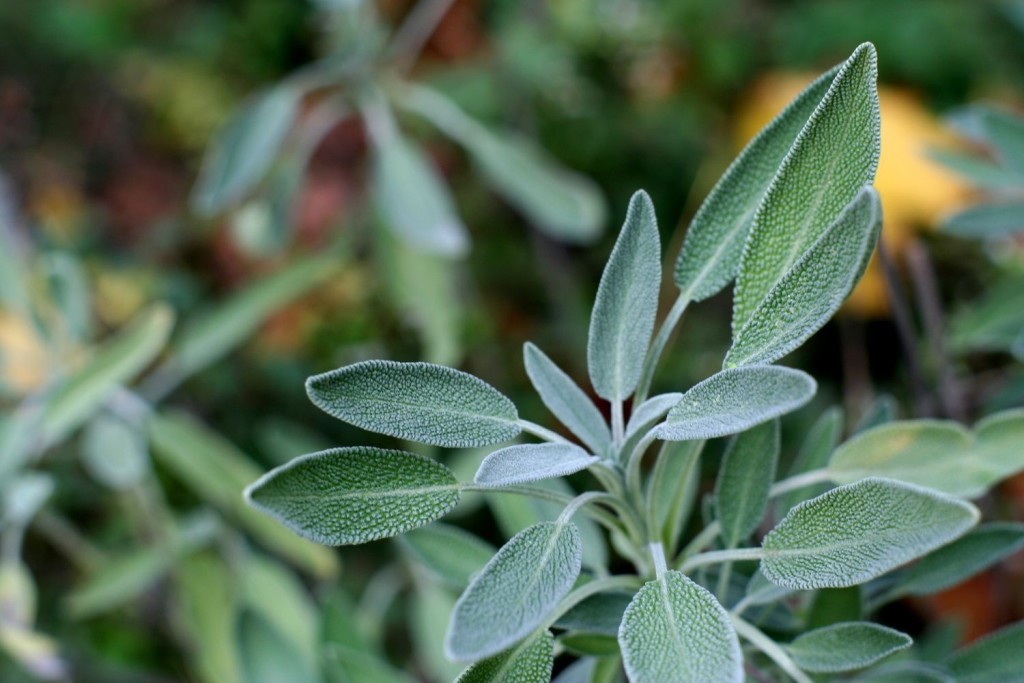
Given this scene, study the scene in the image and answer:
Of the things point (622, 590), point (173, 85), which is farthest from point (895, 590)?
point (173, 85)

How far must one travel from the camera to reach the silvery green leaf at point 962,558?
0.41 m

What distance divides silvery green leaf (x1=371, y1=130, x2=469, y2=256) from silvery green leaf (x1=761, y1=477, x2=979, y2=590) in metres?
0.56

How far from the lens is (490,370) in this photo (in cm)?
100

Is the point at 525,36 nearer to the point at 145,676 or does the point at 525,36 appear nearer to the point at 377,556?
the point at 377,556

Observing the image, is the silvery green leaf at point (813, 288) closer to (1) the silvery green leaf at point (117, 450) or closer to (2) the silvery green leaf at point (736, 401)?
(2) the silvery green leaf at point (736, 401)

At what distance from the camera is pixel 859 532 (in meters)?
0.30

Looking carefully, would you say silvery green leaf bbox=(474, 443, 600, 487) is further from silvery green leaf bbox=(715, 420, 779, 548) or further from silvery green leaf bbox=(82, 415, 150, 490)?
silvery green leaf bbox=(82, 415, 150, 490)

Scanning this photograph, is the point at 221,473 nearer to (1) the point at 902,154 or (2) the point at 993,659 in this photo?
(2) the point at 993,659

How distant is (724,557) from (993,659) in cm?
16

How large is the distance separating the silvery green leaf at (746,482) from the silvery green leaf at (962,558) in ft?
0.34

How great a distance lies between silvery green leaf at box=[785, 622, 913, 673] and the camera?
0.34m

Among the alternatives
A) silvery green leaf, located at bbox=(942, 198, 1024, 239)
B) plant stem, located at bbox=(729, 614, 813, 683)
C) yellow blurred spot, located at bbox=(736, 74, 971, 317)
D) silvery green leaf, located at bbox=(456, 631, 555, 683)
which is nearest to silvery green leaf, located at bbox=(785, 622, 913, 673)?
plant stem, located at bbox=(729, 614, 813, 683)

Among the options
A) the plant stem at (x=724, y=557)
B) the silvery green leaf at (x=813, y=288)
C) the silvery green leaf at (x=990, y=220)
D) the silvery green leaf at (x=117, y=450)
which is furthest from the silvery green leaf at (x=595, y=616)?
the silvery green leaf at (x=117, y=450)

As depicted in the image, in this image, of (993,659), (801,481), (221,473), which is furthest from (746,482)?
(221,473)
